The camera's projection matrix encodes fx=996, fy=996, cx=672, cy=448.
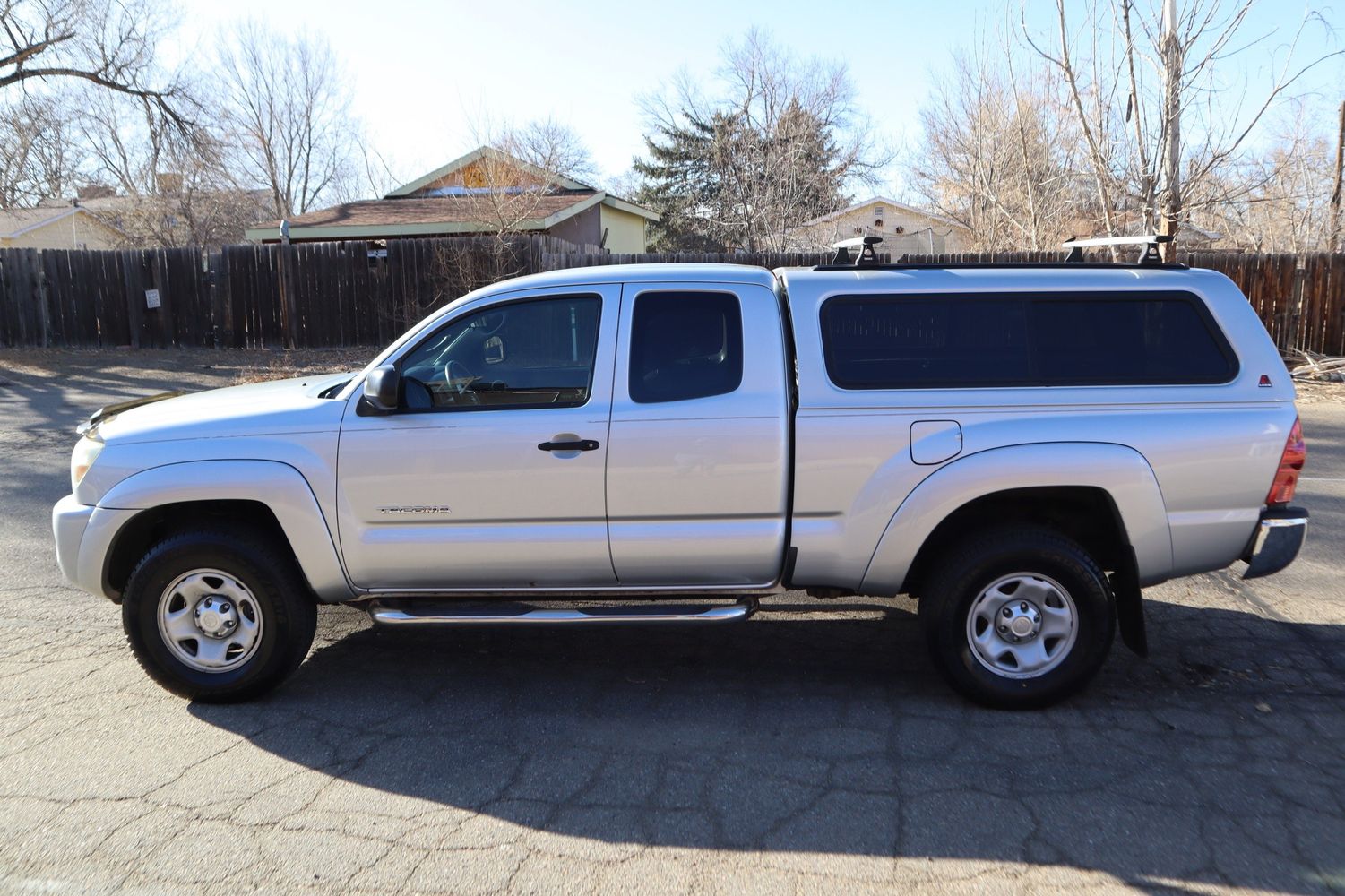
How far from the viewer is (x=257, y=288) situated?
19234 mm

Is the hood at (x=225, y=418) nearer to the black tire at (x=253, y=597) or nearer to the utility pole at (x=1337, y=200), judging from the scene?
the black tire at (x=253, y=597)

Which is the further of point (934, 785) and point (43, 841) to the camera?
point (934, 785)

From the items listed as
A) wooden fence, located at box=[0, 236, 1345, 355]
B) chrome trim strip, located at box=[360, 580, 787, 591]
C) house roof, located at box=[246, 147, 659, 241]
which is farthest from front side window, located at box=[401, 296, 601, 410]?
house roof, located at box=[246, 147, 659, 241]

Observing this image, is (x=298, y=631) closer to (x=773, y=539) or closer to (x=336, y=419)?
(x=336, y=419)

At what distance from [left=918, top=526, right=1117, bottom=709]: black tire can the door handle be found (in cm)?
163

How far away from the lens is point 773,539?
4.42 metres

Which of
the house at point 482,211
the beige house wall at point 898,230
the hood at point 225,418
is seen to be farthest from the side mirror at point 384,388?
the beige house wall at point 898,230

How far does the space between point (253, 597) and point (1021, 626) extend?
3416mm

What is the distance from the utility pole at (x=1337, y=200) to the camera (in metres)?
23.5

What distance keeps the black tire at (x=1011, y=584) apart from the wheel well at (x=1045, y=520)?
132 mm

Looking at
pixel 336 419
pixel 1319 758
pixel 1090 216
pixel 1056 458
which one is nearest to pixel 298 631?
pixel 336 419

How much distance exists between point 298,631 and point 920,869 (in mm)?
2863

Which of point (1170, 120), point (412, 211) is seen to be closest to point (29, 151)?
point (412, 211)

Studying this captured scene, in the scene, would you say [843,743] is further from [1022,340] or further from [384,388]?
[384,388]
